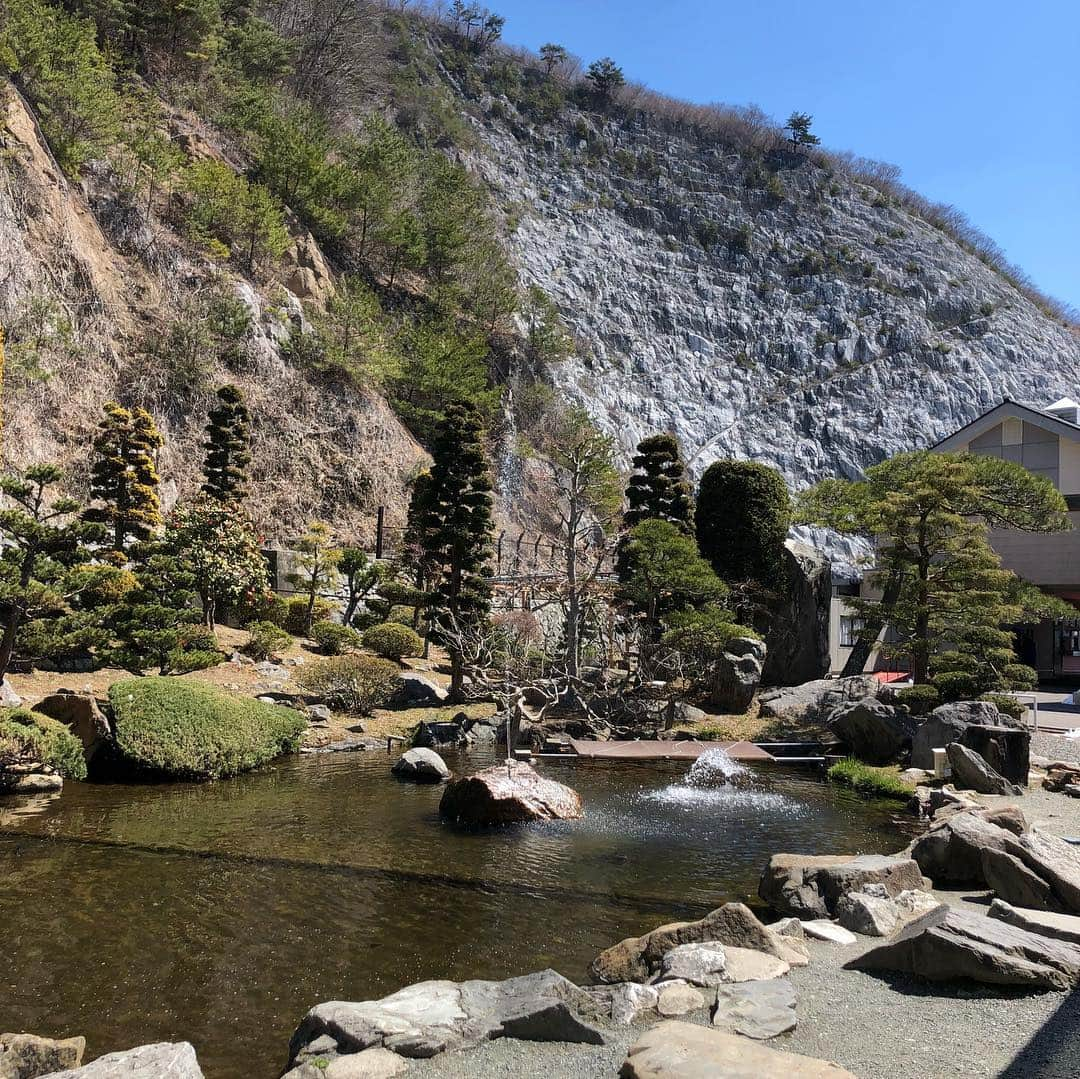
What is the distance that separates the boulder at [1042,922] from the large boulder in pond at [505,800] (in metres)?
5.31

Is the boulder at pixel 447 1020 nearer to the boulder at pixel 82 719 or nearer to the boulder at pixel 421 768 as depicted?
the boulder at pixel 421 768

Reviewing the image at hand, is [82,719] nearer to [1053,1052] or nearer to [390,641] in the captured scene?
[390,641]

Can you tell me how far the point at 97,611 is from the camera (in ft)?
40.8

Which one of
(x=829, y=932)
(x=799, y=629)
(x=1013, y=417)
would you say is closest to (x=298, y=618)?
(x=799, y=629)

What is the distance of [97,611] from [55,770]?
2.69 metres

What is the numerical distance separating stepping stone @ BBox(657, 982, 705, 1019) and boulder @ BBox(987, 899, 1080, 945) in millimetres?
2410

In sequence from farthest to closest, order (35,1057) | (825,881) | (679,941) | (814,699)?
(814,699) → (825,881) → (679,941) → (35,1057)

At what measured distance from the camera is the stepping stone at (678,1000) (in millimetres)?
4734

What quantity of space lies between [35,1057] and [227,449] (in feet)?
72.8

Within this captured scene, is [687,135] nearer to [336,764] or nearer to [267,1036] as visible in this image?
[336,764]

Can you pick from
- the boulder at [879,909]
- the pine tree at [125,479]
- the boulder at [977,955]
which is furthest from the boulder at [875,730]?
the pine tree at [125,479]

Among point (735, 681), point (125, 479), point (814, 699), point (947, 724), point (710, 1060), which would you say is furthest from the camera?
point (125, 479)

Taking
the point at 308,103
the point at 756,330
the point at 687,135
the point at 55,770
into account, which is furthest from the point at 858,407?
the point at 55,770

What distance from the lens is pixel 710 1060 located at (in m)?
3.73
